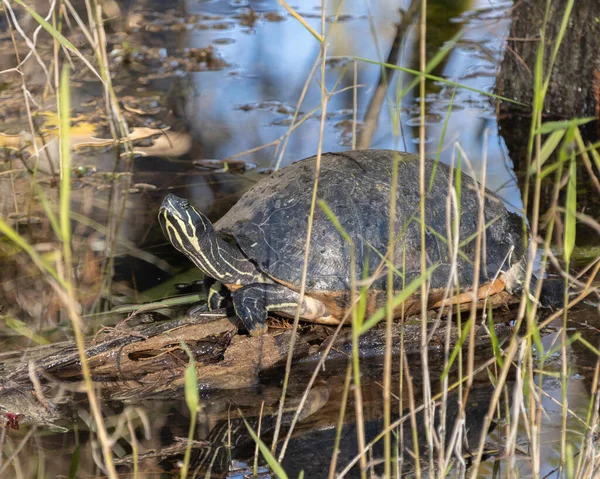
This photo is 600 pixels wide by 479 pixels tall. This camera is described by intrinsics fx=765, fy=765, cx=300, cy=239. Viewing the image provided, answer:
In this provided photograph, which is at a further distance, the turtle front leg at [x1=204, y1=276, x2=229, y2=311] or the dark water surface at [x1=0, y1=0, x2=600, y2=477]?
the turtle front leg at [x1=204, y1=276, x2=229, y2=311]

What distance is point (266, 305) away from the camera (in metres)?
3.58

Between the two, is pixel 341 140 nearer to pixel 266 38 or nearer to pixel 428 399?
pixel 266 38

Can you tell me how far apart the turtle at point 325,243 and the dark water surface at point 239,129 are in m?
0.34

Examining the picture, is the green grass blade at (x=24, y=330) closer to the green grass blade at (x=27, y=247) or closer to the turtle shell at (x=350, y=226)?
the turtle shell at (x=350, y=226)

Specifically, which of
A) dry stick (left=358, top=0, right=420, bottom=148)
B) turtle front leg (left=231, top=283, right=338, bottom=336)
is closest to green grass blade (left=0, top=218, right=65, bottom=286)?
turtle front leg (left=231, top=283, right=338, bottom=336)

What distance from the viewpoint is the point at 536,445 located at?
2.24m

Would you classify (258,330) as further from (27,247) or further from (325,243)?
(27,247)

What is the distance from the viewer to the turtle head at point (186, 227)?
11.8 feet

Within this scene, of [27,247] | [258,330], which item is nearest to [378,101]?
[258,330]

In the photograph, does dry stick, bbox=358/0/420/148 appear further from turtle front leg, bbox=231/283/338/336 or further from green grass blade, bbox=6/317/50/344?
green grass blade, bbox=6/317/50/344

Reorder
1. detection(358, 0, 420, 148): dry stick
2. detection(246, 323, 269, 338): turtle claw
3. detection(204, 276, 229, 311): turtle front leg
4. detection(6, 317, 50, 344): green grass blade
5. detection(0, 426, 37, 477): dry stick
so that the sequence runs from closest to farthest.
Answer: detection(0, 426, 37, 477): dry stick, detection(246, 323, 269, 338): turtle claw, detection(6, 317, 50, 344): green grass blade, detection(204, 276, 229, 311): turtle front leg, detection(358, 0, 420, 148): dry stick

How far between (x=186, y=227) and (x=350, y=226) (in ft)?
2.52

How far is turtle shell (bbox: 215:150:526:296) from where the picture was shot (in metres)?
3.55

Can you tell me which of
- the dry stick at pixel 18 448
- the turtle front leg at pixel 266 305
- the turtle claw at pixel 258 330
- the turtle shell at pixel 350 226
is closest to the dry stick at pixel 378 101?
the turtle shell at pixel 350 226
